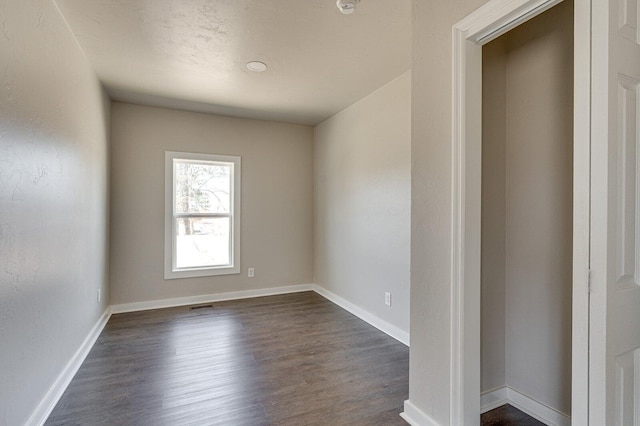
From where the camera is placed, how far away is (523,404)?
199 centimetres

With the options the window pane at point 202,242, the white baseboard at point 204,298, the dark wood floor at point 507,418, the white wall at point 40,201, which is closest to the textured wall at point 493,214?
the dark wood floor at point 507,418

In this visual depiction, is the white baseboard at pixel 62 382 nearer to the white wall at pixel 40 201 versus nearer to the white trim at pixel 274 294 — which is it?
the white wall at pixel 40 201

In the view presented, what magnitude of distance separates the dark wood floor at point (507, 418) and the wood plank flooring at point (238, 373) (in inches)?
19.9

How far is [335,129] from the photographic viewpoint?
14.2 ft

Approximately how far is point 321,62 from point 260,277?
3.08m

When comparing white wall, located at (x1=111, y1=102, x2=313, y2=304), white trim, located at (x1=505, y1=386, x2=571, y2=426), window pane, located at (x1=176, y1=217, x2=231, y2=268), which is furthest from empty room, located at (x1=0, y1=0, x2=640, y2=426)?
window pane, located at (x1=176, y1=217, x2=231, y2=268)

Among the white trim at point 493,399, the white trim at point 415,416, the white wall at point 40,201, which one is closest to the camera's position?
the white wall at point 40,201

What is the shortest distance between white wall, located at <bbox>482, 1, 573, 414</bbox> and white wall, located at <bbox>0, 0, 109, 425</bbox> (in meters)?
2.58

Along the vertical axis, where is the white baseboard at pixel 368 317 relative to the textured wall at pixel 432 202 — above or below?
below

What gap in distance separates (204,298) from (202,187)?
5.02 ft

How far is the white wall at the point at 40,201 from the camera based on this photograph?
1.49 m

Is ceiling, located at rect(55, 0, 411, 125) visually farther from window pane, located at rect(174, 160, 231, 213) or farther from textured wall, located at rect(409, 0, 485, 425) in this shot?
window pane, located at rect(174, 160, 231, 213)

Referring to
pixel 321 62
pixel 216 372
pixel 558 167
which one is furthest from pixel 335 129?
pixel 216 372

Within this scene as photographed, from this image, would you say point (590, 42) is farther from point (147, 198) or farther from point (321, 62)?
point (147, 198)
